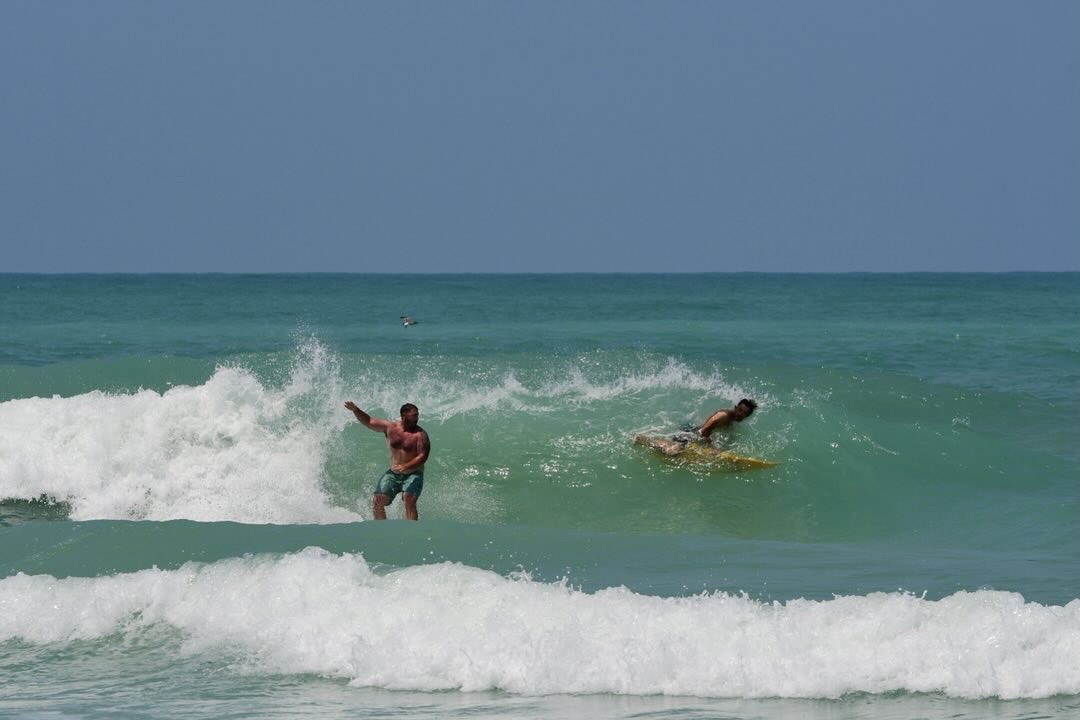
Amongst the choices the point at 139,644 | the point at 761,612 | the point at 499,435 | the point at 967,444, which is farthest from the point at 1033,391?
the point at 139,644

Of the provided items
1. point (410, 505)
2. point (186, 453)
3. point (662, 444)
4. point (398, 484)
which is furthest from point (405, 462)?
point (186, 453)

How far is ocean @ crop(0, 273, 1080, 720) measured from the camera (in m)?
8.42

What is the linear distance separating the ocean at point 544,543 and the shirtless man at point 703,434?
0.17m

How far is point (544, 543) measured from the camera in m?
11.7

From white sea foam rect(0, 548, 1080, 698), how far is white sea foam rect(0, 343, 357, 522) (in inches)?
190

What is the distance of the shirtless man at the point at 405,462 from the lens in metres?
13.0

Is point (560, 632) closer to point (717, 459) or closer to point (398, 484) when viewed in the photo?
point (398, 484)

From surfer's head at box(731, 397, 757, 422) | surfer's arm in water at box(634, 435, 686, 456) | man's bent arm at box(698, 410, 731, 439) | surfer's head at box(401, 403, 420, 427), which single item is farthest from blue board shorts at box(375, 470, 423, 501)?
surfer's head at box(731, 397, 757, 422)

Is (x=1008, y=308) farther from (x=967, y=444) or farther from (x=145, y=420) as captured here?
(x=145, y=420)

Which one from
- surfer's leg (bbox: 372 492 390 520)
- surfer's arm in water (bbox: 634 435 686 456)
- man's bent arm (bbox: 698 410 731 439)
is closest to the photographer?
surfer's leg (bbox: 372 492 390 520)

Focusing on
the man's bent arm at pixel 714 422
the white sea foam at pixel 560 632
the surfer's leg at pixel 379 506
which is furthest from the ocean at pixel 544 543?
the surfer's leg at pixel 379 506

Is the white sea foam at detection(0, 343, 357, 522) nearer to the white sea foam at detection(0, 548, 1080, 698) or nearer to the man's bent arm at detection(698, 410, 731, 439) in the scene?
the man's bent arm at detection(698, 410, 731, 439)

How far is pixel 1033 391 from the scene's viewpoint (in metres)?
23.0

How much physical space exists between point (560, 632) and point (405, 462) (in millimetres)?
4552
